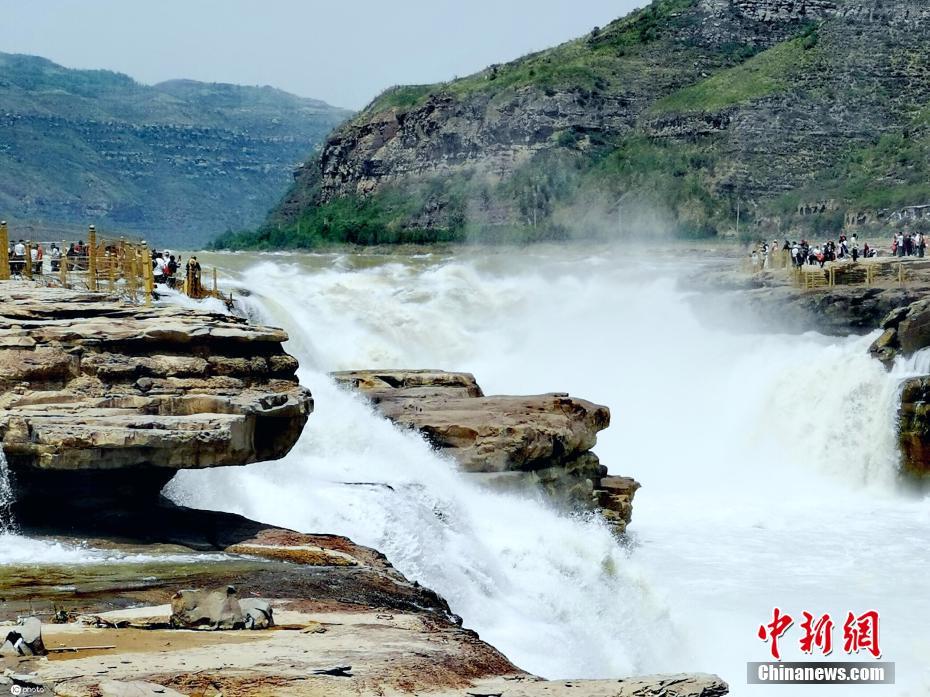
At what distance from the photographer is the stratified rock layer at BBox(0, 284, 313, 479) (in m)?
19.0

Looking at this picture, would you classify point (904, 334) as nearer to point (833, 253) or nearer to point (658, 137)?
point (833, 253)

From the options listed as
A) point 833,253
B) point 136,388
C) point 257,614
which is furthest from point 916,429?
point 257,614

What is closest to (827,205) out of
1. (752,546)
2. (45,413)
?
(752,546)

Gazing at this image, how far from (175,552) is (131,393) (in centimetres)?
235

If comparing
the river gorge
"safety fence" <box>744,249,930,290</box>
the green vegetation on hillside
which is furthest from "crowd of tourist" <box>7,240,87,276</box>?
Result: the green vegetation on hillside

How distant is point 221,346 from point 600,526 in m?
9.87

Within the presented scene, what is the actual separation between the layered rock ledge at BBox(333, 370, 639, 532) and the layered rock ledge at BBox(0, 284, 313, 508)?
6.34 m

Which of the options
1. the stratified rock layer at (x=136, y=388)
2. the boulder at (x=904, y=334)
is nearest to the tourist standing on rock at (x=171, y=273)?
the stratified rock layer at (x=136, y=388)

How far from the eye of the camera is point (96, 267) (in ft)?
99.3

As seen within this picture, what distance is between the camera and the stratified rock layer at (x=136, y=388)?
62.3ft

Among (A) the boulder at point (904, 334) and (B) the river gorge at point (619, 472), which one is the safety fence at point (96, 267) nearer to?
(B) the river gorge at point (619, 472)

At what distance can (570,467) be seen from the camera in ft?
94.6

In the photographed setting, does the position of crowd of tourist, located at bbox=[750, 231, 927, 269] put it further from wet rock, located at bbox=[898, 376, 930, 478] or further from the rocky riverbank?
the rocky riverbank

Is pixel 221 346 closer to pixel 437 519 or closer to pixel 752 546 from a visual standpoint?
pixel 437 519
